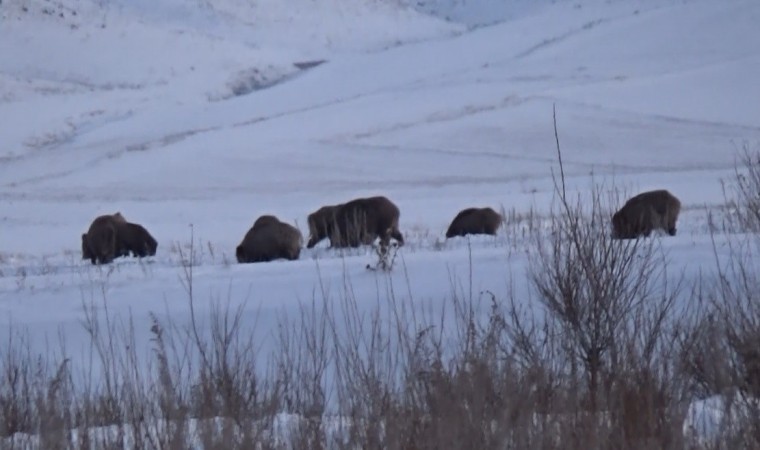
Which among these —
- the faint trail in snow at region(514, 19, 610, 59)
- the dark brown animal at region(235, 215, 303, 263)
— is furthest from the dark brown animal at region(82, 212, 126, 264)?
the faint trail in snow at region(514, 19, 610, 59)

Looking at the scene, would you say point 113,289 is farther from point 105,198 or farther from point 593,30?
point 593,30

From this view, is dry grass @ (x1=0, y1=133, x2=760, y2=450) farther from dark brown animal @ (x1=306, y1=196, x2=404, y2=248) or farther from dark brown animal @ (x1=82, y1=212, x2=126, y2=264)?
dark brown animal @ (x1=82, y1=212, x2=126, y2=264)

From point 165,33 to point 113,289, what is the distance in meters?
53.7

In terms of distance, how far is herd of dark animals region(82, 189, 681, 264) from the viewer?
16203mm

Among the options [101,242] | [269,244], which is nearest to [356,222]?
[269,244]

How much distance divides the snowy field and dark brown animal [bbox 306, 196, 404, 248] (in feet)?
1.70

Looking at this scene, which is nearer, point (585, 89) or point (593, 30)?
point (585, 89)

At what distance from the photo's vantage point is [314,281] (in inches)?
488

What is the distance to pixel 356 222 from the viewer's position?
55.6 ft

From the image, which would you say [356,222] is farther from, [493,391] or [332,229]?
[493,391]

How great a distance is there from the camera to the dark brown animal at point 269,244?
16.2 metres

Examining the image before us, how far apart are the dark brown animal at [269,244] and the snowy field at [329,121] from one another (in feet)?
1.89

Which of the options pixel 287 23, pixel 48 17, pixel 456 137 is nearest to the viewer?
pixel 456 137

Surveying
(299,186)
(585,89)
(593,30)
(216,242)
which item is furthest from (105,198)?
(593,30)
